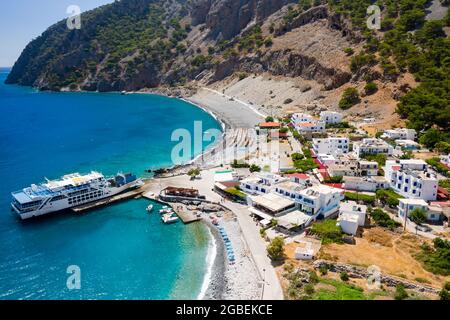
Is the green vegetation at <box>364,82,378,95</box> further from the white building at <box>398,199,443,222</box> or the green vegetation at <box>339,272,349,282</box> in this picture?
the green vegetation at <box>339,272,349,282</box>

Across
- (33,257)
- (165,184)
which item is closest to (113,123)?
(165,184)

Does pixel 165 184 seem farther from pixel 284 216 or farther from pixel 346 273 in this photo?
pixel 346 273

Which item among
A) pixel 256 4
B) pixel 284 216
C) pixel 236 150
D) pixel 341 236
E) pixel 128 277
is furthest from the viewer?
pixel 256 4

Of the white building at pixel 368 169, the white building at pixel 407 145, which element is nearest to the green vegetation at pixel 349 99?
the white building at pixel 407 145

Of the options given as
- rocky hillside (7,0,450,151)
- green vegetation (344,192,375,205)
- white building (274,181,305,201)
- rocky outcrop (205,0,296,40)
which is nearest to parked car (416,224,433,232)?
green vegetation (344,192,375,205)

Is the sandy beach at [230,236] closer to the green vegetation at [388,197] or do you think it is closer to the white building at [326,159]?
the green vegetation at [388,197]

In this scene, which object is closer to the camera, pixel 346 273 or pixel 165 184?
pixel 346 273

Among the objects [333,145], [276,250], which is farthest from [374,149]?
[276,250]
